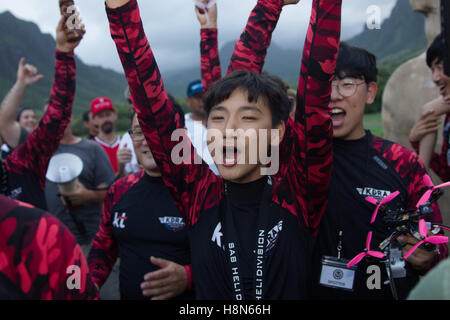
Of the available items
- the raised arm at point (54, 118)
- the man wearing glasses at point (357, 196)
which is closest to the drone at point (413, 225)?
the man wearing glasses at point (357, 196)

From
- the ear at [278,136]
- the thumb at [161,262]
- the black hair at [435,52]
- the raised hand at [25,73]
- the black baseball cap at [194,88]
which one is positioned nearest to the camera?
the ear at [278,136]

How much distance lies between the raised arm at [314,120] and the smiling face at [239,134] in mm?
164

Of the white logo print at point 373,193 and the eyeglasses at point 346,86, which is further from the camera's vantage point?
the eyeglasses at point 346,86

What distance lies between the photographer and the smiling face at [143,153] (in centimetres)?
216

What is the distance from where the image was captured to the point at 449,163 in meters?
2.50

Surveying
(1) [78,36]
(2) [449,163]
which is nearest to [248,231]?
(1) [78,36]

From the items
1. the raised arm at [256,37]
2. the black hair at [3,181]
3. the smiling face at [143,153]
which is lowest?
the black hair at [3,181]

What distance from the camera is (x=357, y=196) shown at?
1.77 metres

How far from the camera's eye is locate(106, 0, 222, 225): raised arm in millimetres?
1360

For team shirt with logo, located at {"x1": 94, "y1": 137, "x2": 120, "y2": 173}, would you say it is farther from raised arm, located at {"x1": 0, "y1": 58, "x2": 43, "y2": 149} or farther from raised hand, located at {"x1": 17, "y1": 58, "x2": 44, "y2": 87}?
raised hand, located at {"x1": 17, "y1": 58, "x2": 44, "y2": 87}

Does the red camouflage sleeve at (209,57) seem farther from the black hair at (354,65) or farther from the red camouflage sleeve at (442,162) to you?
the red camouflage sleeve at (442,162)

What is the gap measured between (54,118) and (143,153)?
740 mm

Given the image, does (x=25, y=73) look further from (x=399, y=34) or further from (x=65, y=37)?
(x=399, y=34)
